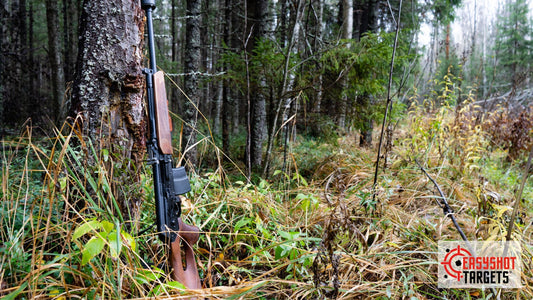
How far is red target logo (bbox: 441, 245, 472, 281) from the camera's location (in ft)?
5.90

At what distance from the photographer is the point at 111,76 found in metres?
1.91

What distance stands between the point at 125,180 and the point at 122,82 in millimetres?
651

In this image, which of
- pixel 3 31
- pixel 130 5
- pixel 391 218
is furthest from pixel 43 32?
pixel 391 218

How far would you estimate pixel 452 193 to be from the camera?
10.0 ft

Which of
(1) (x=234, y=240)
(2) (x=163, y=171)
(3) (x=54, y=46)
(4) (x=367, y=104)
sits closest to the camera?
(2) (x=163, y=171)

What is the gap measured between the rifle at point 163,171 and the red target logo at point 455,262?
Answer: 1.51 metres

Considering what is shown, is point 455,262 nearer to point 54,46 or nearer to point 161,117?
point 161,117

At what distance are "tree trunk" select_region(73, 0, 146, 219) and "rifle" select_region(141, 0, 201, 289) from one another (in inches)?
15.5

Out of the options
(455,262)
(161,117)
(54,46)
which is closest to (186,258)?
(161,117)

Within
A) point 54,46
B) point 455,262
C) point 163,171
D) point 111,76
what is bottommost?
point 455,262

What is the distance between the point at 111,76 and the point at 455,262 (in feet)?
8.13

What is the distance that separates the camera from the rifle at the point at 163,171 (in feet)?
5.22

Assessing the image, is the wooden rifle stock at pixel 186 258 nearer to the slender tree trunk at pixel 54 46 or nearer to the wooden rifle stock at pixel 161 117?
the wooden rifle stock at pixel 161 117

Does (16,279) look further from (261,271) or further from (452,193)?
(452,193)
